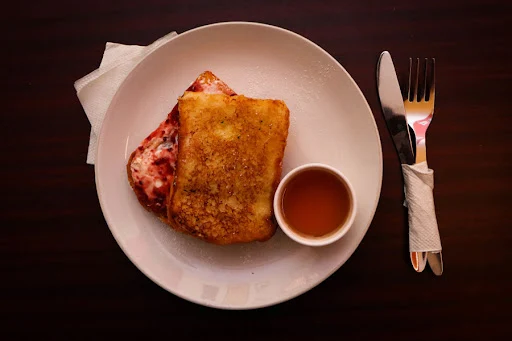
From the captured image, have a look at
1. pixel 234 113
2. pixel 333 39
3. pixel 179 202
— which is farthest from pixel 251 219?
pixel 333 39

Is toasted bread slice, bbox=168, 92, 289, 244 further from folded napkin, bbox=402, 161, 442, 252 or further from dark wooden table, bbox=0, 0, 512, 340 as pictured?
folded napkin, bbox=402, 161, 442, 252

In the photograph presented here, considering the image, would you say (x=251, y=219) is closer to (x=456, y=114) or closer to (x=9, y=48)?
(x=456, y=114)

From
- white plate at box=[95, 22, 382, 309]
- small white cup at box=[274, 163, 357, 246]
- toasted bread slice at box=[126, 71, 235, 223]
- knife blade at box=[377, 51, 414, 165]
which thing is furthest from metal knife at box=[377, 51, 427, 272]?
toasted bread slice at box=[126, 71, 235, 223]

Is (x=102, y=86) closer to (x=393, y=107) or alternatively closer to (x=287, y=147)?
(x=287, y=147)

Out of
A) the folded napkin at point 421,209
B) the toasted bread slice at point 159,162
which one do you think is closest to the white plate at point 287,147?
the toasted bread slice at point 159,162

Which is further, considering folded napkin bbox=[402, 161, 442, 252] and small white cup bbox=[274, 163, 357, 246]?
folded napkin bbox=[402, 161, 442, 252]

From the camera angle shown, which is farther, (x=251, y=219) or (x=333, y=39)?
(x=333, y=39)
